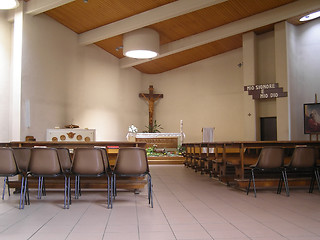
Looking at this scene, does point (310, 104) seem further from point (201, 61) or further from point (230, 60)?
point (201, 61)

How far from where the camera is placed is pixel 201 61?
14531mm

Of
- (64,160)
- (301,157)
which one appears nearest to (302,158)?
(301,157)

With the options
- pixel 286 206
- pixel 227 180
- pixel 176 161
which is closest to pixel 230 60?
pixel 176 161

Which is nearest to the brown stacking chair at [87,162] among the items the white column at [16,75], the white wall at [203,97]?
the white column at [16,75]

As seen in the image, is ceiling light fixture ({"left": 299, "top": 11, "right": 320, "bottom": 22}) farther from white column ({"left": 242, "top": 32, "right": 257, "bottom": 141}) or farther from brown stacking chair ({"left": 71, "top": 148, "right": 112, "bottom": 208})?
brown stacking chair ({"left": 71, "top": 148, "right": 112, "bottom": 208})

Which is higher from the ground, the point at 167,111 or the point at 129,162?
the point at 167,111

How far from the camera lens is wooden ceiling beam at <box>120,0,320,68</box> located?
9.77m

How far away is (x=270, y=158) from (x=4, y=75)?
7.69m

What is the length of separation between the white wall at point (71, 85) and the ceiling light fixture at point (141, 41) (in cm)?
176

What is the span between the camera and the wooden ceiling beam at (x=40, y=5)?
8.28m

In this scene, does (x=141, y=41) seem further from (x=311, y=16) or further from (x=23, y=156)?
(x=23, y=156)

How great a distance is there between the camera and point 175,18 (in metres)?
10.4

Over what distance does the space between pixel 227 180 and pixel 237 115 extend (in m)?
8.65

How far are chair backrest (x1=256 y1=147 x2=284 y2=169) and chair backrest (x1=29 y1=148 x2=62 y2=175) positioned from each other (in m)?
2.56
